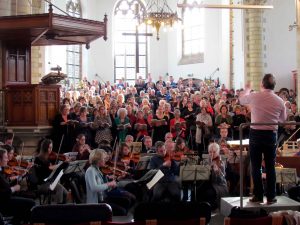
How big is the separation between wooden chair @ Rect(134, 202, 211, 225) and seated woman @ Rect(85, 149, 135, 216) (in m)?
2.17

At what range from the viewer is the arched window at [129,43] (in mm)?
25078

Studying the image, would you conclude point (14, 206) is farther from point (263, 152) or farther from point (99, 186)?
point (263, 152)

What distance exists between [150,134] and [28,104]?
2646 mm

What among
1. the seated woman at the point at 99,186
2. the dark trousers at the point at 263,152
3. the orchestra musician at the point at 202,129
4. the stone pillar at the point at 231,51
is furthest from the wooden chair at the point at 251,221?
the stone pillar at the point at 231,51

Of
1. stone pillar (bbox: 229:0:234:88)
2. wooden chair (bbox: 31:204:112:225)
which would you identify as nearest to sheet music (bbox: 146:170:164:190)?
wooden chair (bbox: 31:204:112:225)

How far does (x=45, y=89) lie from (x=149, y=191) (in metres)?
3.90

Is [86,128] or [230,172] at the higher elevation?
[86,128]

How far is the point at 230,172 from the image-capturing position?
945 cm

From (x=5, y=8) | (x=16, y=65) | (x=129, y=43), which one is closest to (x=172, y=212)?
(x=16, y=65)

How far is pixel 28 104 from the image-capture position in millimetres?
11422

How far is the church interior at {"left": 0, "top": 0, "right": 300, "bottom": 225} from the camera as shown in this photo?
642cm

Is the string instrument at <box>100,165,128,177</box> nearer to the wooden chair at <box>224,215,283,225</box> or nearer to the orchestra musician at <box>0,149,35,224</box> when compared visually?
the orchestra musician at <box>0,149,35,224</box>

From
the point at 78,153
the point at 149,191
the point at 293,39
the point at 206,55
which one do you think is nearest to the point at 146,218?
the point at 149,191

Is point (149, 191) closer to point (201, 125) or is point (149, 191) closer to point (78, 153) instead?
point (78, 153)
